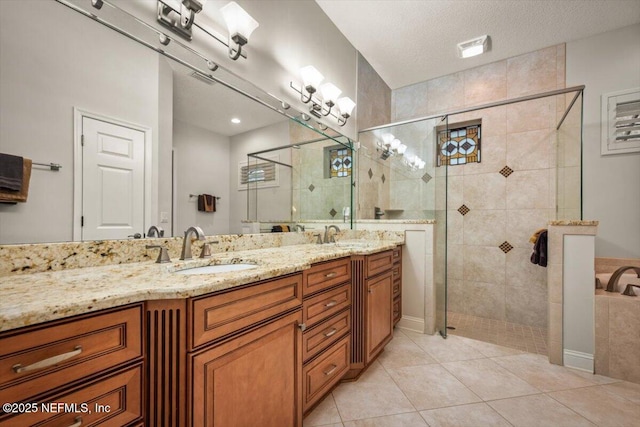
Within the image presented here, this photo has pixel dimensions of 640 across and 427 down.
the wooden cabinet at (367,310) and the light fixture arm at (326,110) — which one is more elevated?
the light fixture arm at (326,110)

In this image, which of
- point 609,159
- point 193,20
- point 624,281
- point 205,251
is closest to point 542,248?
point 624,281

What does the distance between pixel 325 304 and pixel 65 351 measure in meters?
1.01

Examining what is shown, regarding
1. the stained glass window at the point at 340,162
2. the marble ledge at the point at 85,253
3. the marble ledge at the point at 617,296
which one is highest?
the stained glass window at the point at 340,162

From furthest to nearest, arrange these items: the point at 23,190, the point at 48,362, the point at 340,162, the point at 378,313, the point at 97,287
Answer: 1. the point at 340,162
2. the point at 378,313
3. the point at 23,190
4. the point at 97,287
5. the point at 48,362

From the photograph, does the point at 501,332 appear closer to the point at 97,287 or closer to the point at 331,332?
the point at 331,332

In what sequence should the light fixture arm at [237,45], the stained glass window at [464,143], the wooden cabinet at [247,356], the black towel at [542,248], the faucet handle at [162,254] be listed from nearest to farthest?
the wooden cabinet at [247,356] < the faucet handle at [162,254] < the light fixture arm at [237,45] < the black towel at [542,248] < the stained glass window at [464,143]

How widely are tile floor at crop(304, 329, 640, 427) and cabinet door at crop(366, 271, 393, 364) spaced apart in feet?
0.57

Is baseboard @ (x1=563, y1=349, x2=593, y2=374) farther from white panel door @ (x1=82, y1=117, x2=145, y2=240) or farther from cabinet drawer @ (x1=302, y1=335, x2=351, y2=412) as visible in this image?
white panel door @ (x1=82, y1=117, x2=145, y2=240)

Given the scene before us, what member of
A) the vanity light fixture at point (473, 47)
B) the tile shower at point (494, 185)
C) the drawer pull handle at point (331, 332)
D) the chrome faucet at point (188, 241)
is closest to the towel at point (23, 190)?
the chrome faucet at point (188, 241)

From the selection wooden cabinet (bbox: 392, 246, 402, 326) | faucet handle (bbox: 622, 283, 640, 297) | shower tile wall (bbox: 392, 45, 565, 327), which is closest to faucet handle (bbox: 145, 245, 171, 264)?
wooden cabinet (bbox: 392, 246, 402, 326)

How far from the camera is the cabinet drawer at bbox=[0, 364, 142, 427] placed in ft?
1.77

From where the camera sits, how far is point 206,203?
1.41 m

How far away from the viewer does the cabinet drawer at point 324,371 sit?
1270 mm

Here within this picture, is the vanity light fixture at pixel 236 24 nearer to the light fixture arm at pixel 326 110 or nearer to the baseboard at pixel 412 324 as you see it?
the light fixture arm at pixel 326 110
